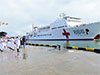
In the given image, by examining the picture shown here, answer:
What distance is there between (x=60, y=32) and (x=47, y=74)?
34279 millimetres

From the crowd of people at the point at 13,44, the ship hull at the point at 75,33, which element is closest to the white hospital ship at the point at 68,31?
the ship hull at the point at 75,33

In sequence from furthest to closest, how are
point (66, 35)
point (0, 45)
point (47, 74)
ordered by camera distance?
1. point (66, 35)
2. point (0, 45)
3. point (47, 74)

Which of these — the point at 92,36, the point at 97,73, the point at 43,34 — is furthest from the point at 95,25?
the point at 97,73

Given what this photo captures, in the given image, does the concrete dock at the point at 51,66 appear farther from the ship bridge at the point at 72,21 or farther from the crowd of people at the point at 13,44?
the ship bridge at the point at 72,21

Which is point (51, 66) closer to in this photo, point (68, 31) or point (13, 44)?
point (13, 44)

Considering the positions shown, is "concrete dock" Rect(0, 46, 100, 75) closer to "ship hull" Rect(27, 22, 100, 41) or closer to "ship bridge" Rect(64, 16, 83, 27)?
"ship hull" Rect(27, 22, 100, 41)

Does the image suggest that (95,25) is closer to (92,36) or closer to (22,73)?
(92,36)

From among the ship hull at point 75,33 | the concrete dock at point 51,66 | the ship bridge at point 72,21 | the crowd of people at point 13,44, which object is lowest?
the concrete dock at point 51,66

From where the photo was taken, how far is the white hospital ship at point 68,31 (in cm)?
Result: 3023

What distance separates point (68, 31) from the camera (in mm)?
35156

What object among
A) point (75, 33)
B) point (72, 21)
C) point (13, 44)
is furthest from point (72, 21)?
point (13, 44)

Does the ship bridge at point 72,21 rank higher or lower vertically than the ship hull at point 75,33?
higher

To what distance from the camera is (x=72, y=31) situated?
111 feet

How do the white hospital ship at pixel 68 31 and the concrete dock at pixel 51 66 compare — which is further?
the white hospital ship at pixel 68 31
